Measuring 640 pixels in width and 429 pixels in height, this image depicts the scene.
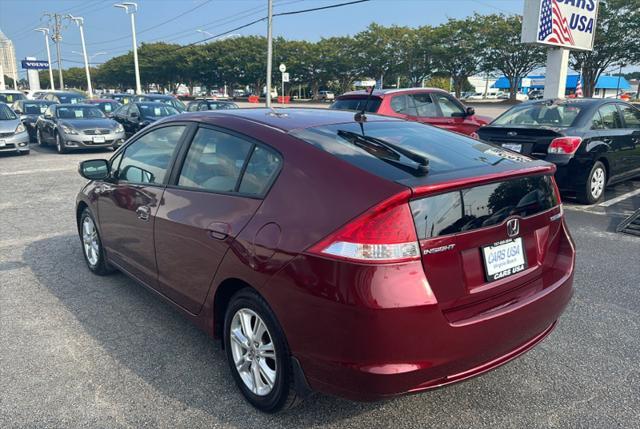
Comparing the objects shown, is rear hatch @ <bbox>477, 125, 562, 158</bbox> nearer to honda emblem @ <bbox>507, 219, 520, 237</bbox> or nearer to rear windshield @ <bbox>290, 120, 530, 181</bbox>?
rear windshield @ <bbox>290, 120, 530, 181</bbox>

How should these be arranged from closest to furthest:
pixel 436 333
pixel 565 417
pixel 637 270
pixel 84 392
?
pixel 436 333 → pixel 565 417 → pixel 84 392 → pixel 637 270

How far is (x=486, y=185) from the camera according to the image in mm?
2492

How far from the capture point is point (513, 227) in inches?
101

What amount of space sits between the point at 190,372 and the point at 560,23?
16227 millimetres

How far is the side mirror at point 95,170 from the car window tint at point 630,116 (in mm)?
7973

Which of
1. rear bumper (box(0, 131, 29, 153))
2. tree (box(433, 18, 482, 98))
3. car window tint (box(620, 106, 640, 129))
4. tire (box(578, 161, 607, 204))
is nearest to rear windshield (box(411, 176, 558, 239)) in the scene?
tire (box(578, 161, 607, 204))

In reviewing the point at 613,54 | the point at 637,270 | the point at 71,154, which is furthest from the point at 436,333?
the point at 613,54

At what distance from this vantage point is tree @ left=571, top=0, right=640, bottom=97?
1633 inches

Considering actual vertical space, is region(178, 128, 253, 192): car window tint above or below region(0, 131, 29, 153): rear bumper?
above

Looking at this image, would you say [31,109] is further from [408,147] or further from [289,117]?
[408,147]

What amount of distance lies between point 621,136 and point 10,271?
8.52m

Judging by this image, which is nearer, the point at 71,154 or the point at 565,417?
the point at 565,417

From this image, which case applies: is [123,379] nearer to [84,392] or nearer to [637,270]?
[84,392]

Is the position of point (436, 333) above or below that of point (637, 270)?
above
